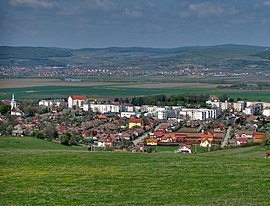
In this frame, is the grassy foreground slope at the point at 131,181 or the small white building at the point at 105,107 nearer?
the grassy foreground slope at the point at 131,181

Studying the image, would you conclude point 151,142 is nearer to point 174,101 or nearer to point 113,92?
point 174,101

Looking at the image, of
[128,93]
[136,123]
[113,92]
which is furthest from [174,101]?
[113,92]

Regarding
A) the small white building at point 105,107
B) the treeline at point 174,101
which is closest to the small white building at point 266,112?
the treeline at point 174,101

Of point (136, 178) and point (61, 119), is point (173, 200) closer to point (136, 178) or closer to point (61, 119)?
point (136, 178)

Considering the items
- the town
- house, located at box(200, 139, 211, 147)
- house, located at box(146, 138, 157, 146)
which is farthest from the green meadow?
house, located at box(200, 139, 211, 147)

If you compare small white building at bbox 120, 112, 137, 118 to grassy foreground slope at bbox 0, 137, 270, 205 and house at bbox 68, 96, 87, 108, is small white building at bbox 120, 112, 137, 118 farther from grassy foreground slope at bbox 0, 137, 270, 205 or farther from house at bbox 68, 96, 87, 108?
grassy foreground slope at bbox 0, 137, 270, 205

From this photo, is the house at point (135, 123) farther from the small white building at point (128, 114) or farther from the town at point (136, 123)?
the small white building at point (128, 114)
